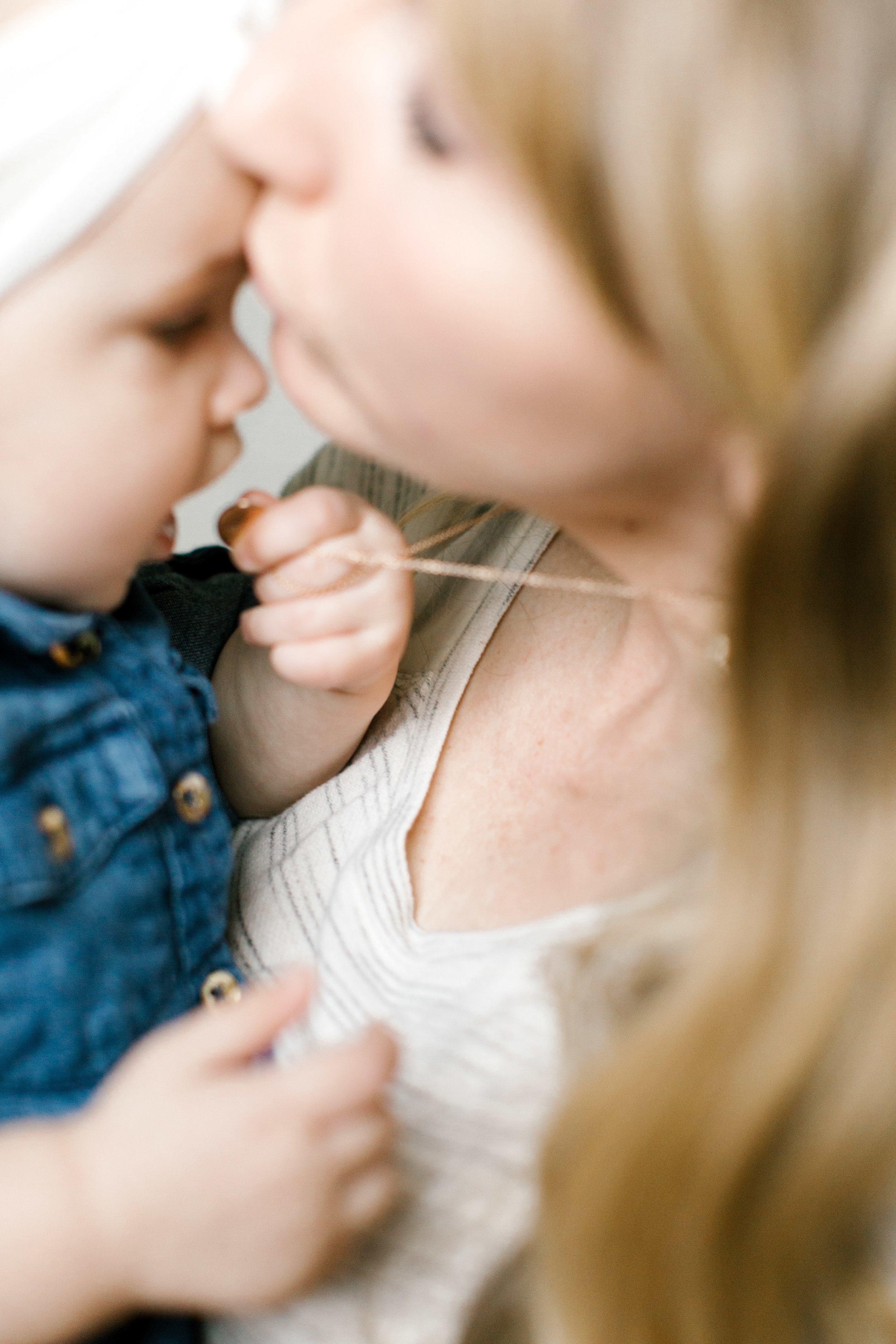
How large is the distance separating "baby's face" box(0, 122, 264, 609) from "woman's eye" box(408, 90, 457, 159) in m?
0.13

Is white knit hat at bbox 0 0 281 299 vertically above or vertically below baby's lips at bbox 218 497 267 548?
above

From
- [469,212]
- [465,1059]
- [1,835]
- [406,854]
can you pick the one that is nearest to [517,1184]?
[465,1059]

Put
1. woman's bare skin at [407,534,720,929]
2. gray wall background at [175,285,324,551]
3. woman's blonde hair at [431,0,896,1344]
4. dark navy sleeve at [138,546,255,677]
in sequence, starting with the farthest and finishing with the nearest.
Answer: gray wall background at [175,285,324,551] < dark navy sleeve at [138,546,255,677] < woman's bare skin at [407,534,720,929] < woman's blonde hair at [431,0,896,1344]

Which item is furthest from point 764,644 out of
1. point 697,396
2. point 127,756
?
point 127,756

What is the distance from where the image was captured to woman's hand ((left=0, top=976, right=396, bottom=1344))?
1.61 feet

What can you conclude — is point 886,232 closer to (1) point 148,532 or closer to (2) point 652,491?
(2) point 652,491

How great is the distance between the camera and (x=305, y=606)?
0.72 meters

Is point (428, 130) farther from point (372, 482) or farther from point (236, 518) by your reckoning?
point (372, 482)

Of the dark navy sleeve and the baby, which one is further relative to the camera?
the dark navy sleeve

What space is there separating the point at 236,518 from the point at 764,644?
15.9 inches

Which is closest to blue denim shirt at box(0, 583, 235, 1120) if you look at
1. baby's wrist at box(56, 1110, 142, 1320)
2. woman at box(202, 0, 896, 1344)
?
baby's wrist at box(56, 1110, 142, 1320)

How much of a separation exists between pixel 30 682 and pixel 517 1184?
385mm

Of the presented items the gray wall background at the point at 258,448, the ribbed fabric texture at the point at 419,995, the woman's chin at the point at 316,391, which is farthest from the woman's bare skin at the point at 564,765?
the gray wall background at the point at 258,448

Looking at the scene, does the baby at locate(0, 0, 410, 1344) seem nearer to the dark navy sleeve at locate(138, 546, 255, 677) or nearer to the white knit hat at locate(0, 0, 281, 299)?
the white knit hat at locate(0, 0, 281, 299)
